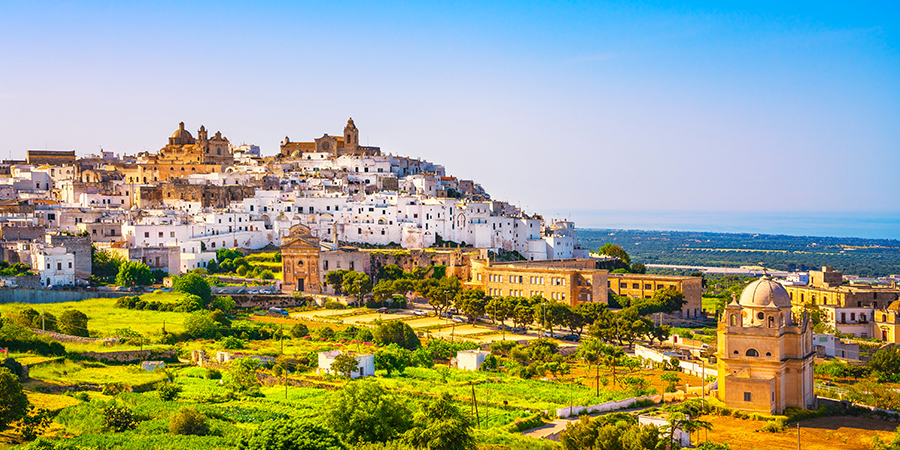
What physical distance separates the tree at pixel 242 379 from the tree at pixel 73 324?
9.24 m

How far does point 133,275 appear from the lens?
55.6 meters

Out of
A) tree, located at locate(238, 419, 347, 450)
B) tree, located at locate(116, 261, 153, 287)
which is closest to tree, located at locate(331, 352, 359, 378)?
tree, located at locate(238, 419, 347, 450)

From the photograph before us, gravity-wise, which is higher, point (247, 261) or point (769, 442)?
point (247, 261)

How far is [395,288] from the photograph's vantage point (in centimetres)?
5797

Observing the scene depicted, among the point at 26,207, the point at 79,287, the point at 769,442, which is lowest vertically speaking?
the point at 769,442

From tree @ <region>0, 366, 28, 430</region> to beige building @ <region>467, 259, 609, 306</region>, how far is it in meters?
36.6

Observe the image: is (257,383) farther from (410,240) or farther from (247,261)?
(410,240)

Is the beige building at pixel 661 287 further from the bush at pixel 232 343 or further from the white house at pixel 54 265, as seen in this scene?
the white house at pixel 54 265

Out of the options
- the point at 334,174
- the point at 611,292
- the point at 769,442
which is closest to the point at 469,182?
the point at 334,174

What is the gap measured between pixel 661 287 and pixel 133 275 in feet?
115

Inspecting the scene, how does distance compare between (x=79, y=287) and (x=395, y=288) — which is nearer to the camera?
(x=79, y=287)

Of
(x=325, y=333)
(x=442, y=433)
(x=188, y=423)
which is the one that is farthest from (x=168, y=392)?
(x=325, y=333)

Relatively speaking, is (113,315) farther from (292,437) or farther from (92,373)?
(292,437)

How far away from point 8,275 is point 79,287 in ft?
13.2
